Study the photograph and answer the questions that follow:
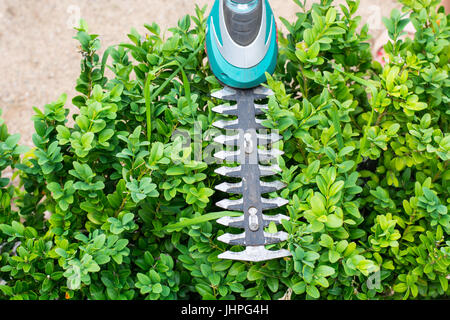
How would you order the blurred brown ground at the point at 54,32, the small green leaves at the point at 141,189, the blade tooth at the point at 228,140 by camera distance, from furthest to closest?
the blurred brown ground at the point at 54,32 < the blade tooth at the point at 228,140 < the small green leaves at the point at 141,189

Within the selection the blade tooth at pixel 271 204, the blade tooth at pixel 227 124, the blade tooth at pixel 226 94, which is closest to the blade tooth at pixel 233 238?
the blade tooth at pixel 271 204

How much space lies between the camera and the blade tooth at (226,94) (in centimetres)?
154

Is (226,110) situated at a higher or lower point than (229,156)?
higher

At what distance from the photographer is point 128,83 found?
1.62 metres

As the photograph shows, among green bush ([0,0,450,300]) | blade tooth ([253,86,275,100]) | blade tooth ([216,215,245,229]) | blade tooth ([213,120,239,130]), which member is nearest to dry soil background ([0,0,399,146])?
green bush ([0,0,450,300])

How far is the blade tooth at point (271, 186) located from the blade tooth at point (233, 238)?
15 centimetres

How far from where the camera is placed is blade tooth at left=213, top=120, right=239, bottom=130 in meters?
1.50

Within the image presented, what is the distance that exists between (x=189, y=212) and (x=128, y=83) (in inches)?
19.4

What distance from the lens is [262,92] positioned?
1.55m

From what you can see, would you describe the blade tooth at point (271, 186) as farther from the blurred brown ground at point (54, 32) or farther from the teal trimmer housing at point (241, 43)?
the blurred brown ground at point (54, 32)

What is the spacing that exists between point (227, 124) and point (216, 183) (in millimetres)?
221

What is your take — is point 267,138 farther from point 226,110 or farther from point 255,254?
point 255,254

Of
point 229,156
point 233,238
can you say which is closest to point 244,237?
point 233,238
